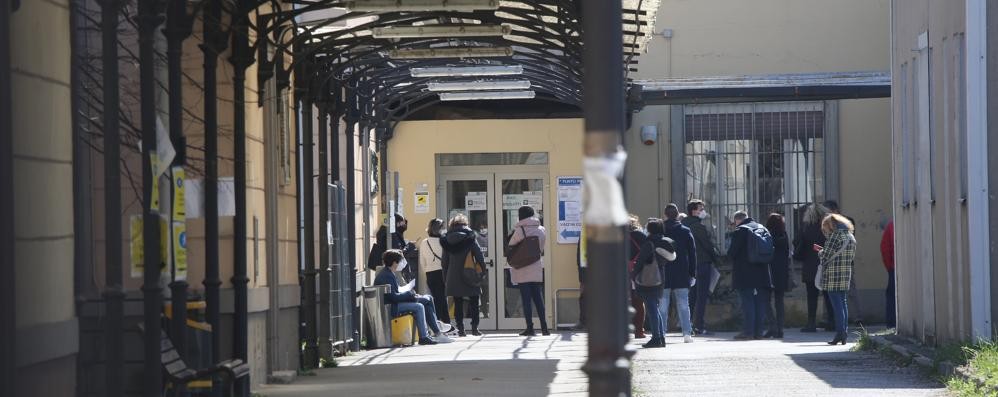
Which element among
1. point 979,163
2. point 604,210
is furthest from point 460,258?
point 604,210

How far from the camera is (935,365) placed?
12.2 metres

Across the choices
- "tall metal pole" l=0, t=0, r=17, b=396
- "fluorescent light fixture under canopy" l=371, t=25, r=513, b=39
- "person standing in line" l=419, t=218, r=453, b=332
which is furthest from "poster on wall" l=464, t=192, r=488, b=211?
"tall metal pole" l=0, t=0, r=17, b=396

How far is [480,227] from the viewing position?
72.3 ft

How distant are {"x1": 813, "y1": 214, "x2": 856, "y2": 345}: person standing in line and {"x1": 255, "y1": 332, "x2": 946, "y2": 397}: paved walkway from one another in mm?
318

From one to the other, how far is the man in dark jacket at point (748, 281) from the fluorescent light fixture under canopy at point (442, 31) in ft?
19.1

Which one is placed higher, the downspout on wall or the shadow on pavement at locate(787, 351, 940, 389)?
the downspout on wall

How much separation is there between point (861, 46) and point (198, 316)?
13832 mm

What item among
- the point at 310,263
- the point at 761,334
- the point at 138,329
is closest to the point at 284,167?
the point at 310,263

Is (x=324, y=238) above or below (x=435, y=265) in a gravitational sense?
above

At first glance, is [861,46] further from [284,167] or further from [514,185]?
[284,167]

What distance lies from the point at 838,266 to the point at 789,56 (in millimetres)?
6287

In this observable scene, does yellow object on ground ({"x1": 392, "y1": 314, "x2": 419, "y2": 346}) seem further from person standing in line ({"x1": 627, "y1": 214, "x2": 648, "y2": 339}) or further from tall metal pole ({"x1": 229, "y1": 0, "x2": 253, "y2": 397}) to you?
tall metal pole ({"x1": 229, "y1": 0, "x2": 253, "y2": 397})

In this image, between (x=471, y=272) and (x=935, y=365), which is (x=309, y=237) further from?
(x=935, y=365)

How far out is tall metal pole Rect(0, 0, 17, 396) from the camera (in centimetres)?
650
